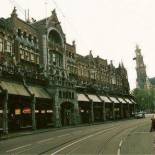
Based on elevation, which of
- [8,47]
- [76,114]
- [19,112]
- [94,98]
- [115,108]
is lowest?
[76,114]

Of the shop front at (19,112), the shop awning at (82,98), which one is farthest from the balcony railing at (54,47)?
the shop front at (19,112)

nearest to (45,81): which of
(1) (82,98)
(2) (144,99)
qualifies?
(1) (82,98)

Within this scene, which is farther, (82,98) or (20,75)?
(82,98)

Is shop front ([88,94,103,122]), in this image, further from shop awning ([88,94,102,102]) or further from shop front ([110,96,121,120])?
shop front ([110,96,121,120])

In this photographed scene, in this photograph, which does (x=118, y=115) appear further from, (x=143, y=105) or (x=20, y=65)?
(x=143, y=105)

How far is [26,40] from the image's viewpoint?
50.0 metres

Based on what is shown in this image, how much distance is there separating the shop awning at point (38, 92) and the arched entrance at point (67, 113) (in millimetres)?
6495

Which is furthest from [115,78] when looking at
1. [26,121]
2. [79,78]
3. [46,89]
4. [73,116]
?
[26,121]

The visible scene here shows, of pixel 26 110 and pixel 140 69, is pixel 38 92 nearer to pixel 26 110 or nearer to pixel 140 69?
pixel 26 110

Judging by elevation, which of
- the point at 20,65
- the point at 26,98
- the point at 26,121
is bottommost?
the point at 26,121

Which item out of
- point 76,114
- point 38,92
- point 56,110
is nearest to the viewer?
point 38,92

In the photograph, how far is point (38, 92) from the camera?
45.8 m

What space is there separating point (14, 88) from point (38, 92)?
6.49 metres

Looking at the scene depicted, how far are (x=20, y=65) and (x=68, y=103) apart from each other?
12.8 meters
